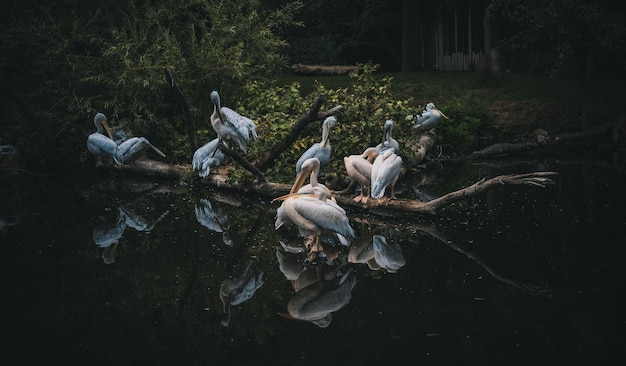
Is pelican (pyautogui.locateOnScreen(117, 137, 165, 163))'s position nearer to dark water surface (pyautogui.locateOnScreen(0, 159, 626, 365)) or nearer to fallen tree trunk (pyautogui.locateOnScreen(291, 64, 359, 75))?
dark water surface (pyautogui.locateOnScreen(0, 159, 626, 365))

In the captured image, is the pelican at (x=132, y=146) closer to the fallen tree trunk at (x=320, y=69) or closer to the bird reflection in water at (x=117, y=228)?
the bird reflection in water at (x=117, y=228)

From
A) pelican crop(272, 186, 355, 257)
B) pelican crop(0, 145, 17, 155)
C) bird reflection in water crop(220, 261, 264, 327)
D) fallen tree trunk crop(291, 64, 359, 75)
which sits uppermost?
pelican crop(272, 186, 355, 257)

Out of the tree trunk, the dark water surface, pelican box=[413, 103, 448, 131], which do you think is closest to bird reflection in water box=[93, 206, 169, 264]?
the dark water surface

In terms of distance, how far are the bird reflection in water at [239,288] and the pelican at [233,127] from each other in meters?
4.86

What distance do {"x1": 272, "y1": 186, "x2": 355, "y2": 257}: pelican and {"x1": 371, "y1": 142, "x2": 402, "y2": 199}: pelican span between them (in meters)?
1.34

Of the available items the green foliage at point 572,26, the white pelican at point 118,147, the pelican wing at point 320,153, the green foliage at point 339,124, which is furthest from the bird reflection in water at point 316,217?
the green foliage at point 572,26

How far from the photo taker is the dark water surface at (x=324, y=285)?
673 cm

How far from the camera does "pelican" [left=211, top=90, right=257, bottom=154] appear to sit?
1366 cm

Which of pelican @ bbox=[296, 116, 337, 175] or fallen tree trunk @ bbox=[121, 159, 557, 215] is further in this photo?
pelican @ bbox=[296, 116, 337, 175]

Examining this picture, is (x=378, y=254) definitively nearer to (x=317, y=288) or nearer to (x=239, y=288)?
(x=317, y=288)

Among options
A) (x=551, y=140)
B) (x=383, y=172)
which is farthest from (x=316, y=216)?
(x=551, y=140)

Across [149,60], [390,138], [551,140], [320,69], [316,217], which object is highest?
[149,60]

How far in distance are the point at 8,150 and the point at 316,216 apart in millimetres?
9033

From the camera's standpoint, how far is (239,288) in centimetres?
841
